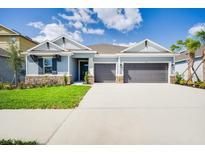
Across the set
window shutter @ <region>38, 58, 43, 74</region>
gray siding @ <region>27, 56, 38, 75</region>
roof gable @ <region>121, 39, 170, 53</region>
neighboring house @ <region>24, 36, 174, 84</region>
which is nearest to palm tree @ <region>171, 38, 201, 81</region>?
neighboring house @ <region>24, 36, 174, 84</region>

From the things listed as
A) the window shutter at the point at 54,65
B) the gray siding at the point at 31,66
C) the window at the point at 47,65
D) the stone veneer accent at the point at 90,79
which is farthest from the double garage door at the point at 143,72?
the gray siding at the point at 31,66

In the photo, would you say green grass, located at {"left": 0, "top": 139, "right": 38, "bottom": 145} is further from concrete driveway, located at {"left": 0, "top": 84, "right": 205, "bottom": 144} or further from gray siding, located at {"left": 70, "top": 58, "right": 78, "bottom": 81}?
gray siding, located at {"left": 70, "top": 58, "right": 78, "bottom": 81}

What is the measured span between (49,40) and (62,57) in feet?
7.11

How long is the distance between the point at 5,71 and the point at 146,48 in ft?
48.5

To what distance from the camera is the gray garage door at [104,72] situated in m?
18.1

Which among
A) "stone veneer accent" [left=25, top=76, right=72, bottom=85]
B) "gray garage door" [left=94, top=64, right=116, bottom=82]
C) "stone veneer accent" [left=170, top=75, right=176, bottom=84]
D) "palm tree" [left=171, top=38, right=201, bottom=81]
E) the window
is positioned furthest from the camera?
"gray garage door" [left=94, top=64, right=116, bottom=82]

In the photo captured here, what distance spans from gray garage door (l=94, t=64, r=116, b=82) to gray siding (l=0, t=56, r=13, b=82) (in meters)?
9.05

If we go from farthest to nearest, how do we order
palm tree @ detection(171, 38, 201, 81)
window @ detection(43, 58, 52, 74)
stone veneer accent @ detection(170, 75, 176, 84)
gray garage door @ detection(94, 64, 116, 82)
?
Result: gray garage door @ detection(94, 64, 116, 82), stone veneer accent @ detection(170, 75, 176, 84), palm tree @ detection(171, 38, 201, 81), window @ detection(43, 58, 52, 74)

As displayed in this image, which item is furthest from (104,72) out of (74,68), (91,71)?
(74,68)

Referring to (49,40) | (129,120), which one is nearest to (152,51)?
(49,40)

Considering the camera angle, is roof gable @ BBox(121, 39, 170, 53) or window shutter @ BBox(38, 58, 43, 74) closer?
window shutter @ BBox(38, 58, 43, 74)

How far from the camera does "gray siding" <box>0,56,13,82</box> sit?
17094mm
